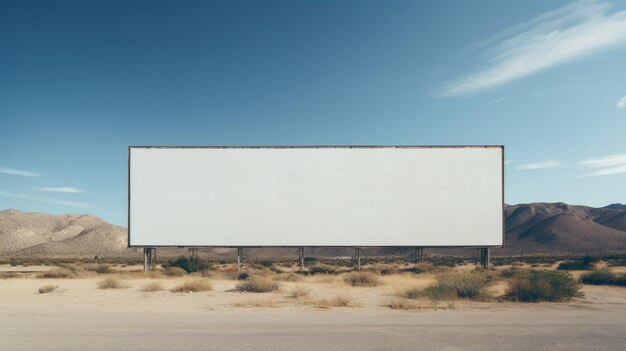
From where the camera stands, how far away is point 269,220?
26984mm

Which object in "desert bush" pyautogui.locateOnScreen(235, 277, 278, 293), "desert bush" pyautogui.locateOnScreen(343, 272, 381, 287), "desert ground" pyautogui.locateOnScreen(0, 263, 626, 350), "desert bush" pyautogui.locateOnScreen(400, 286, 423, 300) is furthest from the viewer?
"desert bush" pyautogui.locateOnScreen(343, 272, 381, 287)

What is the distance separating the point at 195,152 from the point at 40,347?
20539mm

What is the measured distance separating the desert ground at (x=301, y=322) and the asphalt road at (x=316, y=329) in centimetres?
2

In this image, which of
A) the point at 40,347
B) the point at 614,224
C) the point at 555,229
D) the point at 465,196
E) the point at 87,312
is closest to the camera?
the point at 40,347

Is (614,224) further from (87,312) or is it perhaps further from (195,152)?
(87,312)

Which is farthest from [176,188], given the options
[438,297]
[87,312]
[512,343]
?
[512,343]

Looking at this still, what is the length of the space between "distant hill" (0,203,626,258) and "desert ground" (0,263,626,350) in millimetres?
61920

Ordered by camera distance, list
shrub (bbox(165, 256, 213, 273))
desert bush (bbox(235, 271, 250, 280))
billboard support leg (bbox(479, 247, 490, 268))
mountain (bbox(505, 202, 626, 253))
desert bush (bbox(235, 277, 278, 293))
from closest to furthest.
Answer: desert bush (bbox(235, 277, 278, 293)), desert bush (bbox(235, 271, 250, 280)), shrub (bbox(165, 256, 213, 273)), billboard support leg (bbox(479, 247, 490, 268)), mountain (bbox(505, 202, 626, 253))

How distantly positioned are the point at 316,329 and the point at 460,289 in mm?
7056

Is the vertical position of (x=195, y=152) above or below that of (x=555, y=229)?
above

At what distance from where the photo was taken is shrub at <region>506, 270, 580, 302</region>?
521 inches

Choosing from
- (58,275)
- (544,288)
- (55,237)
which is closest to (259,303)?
(544,288)

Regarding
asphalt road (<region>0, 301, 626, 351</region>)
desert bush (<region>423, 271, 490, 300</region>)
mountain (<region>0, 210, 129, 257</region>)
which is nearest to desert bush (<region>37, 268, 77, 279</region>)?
asphalt road (<region>0, 301, 626, 351</region>)

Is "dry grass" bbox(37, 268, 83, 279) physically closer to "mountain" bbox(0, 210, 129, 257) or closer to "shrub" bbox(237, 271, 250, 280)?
"shrub" bbox(237, 271, 250, 280)
